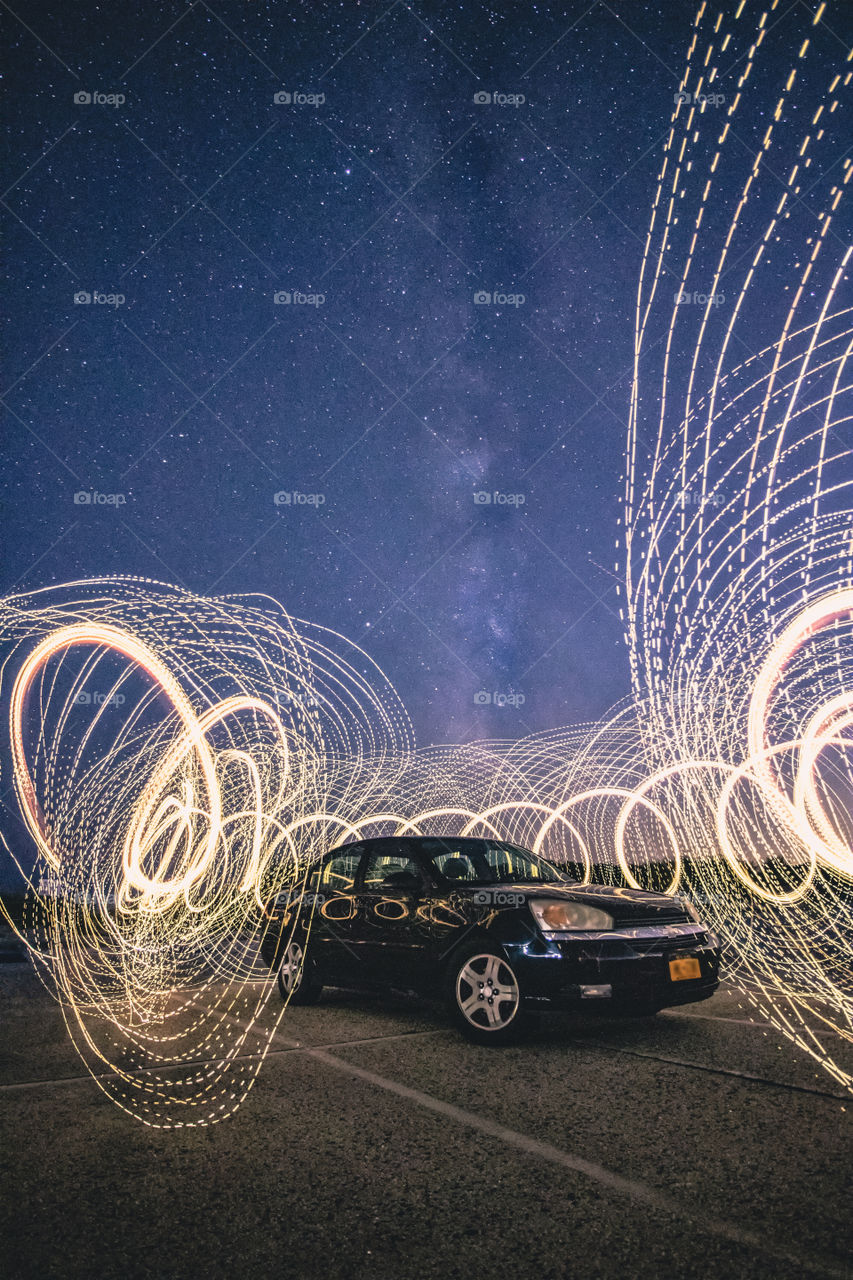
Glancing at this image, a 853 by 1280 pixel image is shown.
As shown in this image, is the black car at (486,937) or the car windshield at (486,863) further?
the car windshield at (486,863)

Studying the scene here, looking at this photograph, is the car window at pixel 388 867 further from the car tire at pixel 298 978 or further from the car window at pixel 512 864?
the car tire at pixel 298 978

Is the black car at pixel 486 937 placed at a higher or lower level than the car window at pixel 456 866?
lower

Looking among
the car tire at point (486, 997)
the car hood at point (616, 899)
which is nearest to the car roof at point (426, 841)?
the car hood at point (616, 899)

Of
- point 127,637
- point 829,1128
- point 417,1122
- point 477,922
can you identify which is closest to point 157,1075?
point 417,1122

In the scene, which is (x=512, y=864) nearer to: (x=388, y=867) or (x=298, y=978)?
(x=388, y=867)

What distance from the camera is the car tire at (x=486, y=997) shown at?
620cm

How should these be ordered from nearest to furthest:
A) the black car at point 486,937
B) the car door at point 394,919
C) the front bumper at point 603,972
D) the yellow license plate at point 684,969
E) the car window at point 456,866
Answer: the front bumper at point 603,972 < the black car at point 486,937 < the yellow license plate at point 684,969 < the car door at point 394,919 < the car window at point 456,866

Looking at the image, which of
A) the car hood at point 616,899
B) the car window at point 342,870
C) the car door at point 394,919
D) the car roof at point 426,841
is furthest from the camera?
the car window at point 342,870

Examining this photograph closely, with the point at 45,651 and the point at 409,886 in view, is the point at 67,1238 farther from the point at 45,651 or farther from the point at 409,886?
the point at 45,651

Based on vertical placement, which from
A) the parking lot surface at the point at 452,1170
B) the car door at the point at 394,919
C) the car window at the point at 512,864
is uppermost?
the car window at the point at 512,864

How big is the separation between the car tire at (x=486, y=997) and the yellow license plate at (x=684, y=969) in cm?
111

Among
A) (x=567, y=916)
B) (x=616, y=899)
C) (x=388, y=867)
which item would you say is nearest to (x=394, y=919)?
(x=388, y=867)

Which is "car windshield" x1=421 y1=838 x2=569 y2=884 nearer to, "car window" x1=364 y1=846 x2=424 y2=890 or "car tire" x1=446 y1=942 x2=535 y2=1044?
"car window" x1=364 y1=846 x2=424 y2=890

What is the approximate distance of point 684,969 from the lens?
6.41 m
